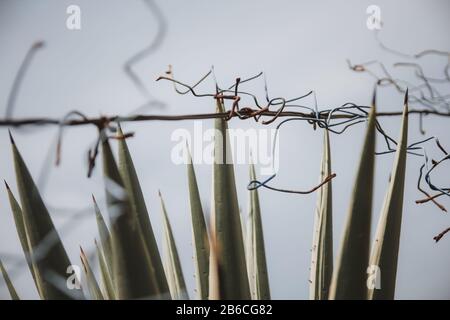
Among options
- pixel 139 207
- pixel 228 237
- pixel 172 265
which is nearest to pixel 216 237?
pixel 228 237

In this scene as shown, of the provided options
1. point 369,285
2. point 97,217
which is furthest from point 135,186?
point 369,285

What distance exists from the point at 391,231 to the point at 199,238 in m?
0.36

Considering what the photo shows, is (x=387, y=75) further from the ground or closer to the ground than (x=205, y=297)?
further from the ground

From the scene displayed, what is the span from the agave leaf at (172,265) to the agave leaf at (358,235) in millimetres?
510

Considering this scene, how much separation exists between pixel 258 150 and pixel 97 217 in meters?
0.36

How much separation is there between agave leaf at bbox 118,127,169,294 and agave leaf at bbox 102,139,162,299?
0.14ft

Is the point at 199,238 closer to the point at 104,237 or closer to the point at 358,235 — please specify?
the point at 104,237

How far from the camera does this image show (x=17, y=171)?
606 millimetres

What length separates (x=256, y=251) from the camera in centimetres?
104

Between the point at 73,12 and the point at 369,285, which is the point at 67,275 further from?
the point at 73,12

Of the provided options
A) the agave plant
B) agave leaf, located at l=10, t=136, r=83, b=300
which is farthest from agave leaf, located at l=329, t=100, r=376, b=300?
agave leaf, located at l=10, t=136, r=83, b=300

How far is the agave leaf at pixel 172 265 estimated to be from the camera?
1.05m

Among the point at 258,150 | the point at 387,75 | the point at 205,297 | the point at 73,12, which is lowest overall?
the point at 205,297
